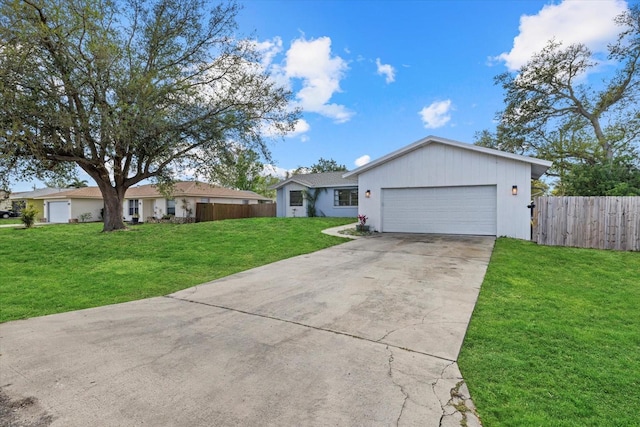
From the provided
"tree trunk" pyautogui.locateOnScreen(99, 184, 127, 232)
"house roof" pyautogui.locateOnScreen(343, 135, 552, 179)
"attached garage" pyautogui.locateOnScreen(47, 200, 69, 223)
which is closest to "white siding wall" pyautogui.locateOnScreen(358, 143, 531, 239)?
"house roof" pyautogui.locateOnScreen(343, 135, 552, 179)

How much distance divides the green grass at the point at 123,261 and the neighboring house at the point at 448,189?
10.6ft

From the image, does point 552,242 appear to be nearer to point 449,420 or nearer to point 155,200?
point 449,420

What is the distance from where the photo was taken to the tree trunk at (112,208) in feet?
48.3

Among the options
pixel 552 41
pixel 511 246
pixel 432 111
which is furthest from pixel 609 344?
pixel 552 41

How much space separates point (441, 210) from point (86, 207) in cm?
2915

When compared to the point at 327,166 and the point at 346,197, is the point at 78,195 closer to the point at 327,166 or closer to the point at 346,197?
the point at 346,197

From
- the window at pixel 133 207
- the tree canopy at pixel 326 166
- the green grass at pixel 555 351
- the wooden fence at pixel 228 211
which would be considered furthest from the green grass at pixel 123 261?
the tree canopy at pixel 326 166

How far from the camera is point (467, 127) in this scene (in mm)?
22469

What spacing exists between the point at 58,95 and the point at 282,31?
8.54 m

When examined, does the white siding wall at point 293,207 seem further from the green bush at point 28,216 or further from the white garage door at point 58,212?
the white garage door at point 58,212

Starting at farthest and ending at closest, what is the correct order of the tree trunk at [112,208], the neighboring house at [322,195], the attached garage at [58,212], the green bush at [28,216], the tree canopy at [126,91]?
the attached garage at [58,212]
the neighboring house at [322,195]
the green bush at [28,216]
the tree trunk at [112,208]
the tree canopy at [126,91]

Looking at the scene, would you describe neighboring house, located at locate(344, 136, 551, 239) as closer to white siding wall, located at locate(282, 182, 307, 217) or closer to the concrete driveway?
the concrete driveway

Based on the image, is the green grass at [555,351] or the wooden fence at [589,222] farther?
the wooden fence at [589,222]

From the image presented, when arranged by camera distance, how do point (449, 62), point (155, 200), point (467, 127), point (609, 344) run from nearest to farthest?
point (609, 344) < point (449, 62) < point (467, 127) < point (155, 200)
